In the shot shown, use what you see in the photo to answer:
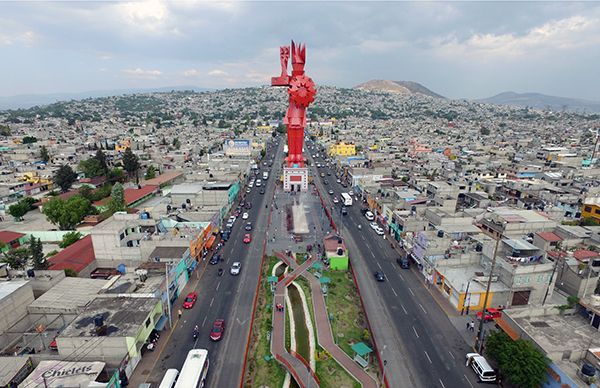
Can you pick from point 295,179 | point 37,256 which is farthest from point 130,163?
point 37,256

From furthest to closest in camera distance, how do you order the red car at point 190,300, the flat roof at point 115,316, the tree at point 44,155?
the tree at point 44,155
the red car at point 190,300
the flat roof at point 115,316

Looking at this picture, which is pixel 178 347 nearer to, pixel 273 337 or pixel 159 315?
pixel 159 315

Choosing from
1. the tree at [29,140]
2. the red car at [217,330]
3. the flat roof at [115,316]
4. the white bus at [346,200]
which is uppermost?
the tree at [29,140]

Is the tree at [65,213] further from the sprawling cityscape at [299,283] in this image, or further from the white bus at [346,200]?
the white bus at [346,200]

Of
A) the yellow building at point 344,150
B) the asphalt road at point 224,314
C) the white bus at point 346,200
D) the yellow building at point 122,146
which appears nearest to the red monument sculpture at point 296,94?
the white bus at point 346,200

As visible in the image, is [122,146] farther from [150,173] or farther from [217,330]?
[217,330]

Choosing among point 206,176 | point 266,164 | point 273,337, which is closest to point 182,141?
point 266,164
